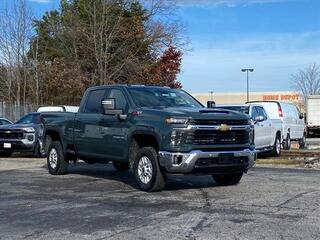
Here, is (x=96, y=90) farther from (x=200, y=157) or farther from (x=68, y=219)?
(x=68, y=219)

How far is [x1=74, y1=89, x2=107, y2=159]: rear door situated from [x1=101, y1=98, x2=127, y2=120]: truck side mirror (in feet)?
2.63

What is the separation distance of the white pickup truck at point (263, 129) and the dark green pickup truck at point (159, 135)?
5293 millimetres

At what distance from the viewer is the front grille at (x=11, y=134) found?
2037cm

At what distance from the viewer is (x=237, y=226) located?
25.3 feet

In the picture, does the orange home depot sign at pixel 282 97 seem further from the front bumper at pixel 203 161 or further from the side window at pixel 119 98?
the front bumper at pixel 203 161

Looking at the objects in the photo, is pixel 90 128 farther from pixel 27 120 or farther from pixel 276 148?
pixel 27 120

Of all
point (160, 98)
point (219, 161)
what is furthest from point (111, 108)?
point (219, 161)

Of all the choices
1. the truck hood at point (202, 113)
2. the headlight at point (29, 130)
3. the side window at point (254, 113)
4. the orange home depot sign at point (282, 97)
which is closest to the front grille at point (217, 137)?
the truck hood at point (202, 113)

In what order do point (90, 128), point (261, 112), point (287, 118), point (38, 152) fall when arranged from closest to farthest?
point (90, 128)
point (261, 112)
point (38, 152)
point (287, 118)

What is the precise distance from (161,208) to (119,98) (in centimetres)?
353

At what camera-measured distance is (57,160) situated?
1416 cm

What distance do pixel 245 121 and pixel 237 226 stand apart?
3796 millimetres

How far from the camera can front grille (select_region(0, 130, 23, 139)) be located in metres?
20.4

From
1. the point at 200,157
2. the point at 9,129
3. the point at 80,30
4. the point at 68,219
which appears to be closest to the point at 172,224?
the point at 68,219
